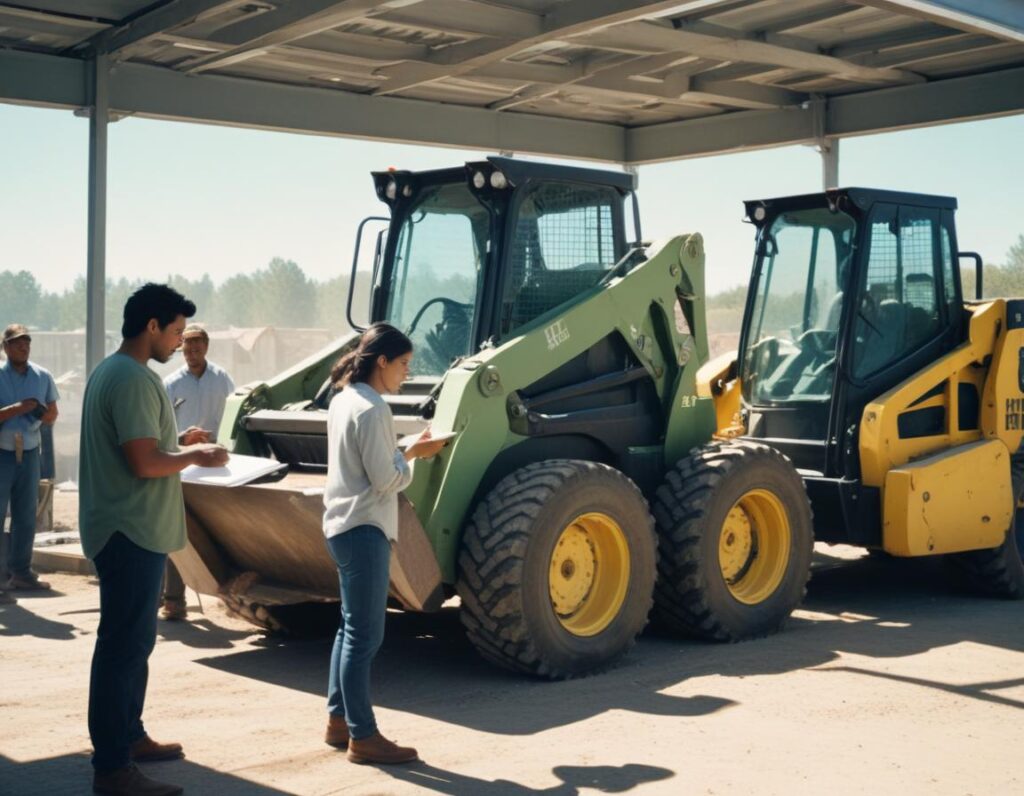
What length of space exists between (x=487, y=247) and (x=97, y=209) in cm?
526

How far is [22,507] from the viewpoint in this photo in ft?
34.3

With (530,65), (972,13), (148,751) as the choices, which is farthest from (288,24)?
(148,751)

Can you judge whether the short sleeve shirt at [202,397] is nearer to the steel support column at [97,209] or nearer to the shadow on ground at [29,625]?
the shadow on ground at [29,625]

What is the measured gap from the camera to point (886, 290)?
9.66 meters

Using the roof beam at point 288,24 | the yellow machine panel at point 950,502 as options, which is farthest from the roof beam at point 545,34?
the yellow machine panel at point 950,502

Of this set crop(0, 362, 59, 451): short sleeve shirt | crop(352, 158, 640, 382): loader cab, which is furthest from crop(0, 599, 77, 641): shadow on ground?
crop(352, 158, 640, 382): loader cab

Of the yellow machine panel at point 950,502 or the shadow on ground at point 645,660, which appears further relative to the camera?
the yellow machine panel at point 950,502

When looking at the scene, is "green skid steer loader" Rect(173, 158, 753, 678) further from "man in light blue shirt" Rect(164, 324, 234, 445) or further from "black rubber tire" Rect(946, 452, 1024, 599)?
"black rubber tire" Rect(946, 452, 1024, 599)

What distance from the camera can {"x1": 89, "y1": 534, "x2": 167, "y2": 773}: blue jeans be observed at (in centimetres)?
539

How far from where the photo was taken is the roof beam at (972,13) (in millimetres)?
10070

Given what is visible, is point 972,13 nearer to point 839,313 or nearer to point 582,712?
point 839,313

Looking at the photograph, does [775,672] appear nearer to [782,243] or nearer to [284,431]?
[284,431]

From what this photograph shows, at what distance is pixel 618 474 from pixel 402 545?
4.51 ft

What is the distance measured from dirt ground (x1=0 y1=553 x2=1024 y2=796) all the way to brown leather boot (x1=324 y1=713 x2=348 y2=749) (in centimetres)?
7
